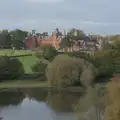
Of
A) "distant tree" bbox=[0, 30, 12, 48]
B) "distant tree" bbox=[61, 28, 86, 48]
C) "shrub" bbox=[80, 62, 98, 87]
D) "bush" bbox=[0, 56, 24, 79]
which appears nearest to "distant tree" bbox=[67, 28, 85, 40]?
"distant tree" bbox=[61, 28, 86, 48]

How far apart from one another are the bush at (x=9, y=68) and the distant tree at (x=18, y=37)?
29.3 meters

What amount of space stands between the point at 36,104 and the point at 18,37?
46.6 m

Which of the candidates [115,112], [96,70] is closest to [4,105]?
[96,70]

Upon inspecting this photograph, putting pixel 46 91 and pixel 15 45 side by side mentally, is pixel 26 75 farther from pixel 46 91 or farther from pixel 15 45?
pixel 15 45

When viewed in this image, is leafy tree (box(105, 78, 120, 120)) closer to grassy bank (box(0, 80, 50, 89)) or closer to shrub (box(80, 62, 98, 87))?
shrub (box(80, 62, 98, 87))

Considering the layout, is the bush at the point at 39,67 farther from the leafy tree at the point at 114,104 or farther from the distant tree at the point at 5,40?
the distant tree at the point at 5,40

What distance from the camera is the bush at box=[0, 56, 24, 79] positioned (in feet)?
131

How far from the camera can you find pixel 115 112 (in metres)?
12.3

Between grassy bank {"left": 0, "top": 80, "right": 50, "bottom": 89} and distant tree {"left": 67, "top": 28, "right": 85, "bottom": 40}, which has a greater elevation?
distant tree {"left": 67, "top": 28, "right": 85, "bottom": 40}

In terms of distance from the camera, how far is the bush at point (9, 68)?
39969 mm

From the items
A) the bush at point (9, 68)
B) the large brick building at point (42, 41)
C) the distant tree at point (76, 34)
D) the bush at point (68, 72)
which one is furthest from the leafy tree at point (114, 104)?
the large brick building at point (42, 41)

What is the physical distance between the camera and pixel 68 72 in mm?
35938

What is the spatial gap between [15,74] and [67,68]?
699 centimetres

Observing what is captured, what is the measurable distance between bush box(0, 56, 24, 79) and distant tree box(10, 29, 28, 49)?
96.2 feet
